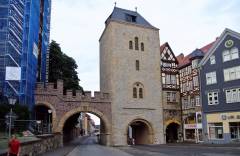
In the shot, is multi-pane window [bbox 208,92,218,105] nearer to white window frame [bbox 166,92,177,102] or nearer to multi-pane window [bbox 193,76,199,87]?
multi-pane window [bbox 193,76,199,87]

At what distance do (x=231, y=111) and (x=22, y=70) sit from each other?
2321 centimetres

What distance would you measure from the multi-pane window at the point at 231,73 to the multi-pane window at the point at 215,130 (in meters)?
5.62

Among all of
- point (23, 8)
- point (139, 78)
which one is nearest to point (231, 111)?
point (139, 78)

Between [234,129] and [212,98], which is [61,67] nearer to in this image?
[212,98]

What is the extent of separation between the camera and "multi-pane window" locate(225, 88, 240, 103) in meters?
34.8

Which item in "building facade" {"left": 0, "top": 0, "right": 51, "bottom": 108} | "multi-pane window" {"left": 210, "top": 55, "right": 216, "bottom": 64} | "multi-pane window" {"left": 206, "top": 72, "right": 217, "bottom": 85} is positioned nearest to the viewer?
"building facade" {"left": 0, "top": 0, "right": 51, "bottom": 108}

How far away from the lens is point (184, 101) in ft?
141

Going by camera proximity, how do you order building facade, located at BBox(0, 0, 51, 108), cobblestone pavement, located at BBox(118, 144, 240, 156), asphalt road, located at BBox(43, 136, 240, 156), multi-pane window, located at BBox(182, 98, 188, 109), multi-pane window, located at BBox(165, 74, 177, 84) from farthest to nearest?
multi-pane window, located at BBox(165, 74, 177, 84) < multi-pane window, located at BBox(182, 98, 188, 109) < building facade, located at BBox(0, 0, 51, 108) < asphalt road, located at BBox(43, 136, 240, 156) < cobblestone pavement, located at BBox(118, 144, 240, 156)

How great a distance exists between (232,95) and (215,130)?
4.97 meters

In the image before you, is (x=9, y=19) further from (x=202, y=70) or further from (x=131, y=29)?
(x=202, y=70)

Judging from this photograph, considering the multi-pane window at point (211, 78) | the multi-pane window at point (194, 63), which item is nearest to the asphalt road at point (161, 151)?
the multi-pane window at point (211, 78)

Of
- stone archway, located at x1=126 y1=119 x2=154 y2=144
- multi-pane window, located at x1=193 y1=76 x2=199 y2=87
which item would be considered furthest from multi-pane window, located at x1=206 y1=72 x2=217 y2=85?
stone archway, located at x1=126 y1=119 x2=154 y2=144

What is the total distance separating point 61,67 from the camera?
1768 inches

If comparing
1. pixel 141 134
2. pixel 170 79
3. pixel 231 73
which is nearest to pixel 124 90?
pixel 141 134
